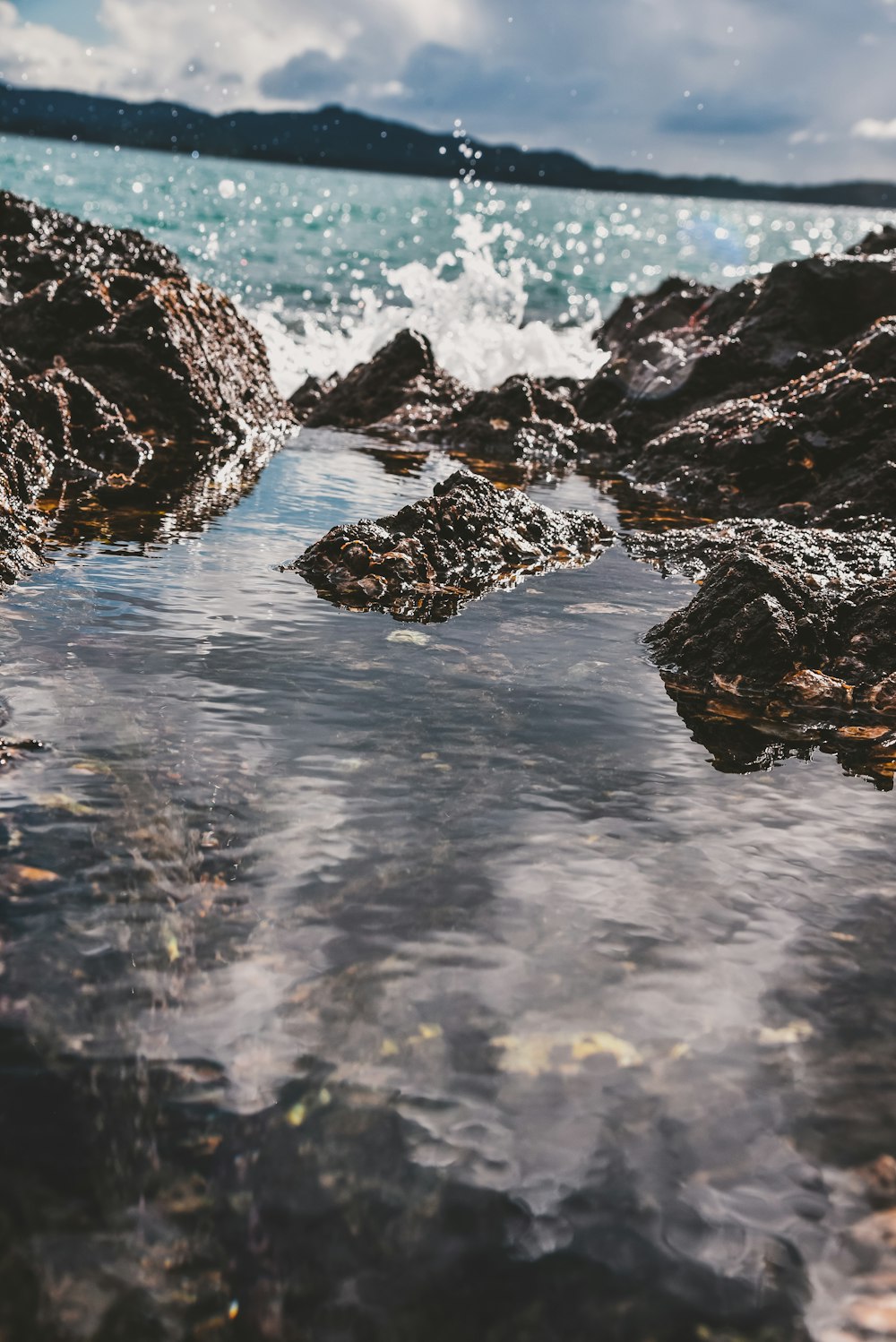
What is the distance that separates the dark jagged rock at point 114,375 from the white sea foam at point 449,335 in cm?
470

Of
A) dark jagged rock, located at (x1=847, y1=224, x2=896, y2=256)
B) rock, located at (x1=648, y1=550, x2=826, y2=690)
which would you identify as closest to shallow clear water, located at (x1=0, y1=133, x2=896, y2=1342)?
rock, located at (x1=648, y1=550, x2=826, y2=690)

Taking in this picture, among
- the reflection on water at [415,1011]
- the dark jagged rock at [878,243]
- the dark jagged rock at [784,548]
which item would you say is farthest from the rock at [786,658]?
the dark jagged rock at [878,243]

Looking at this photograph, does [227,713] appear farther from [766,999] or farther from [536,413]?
[536,413]

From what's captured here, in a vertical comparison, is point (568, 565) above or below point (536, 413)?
below

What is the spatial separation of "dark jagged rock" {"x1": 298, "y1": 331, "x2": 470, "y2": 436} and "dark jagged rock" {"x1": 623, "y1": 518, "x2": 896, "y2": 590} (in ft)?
21.3

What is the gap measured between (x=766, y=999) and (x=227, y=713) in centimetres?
278

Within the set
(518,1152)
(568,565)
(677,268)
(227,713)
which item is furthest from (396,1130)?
(677,268)

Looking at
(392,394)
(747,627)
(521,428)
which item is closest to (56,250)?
(392,394)

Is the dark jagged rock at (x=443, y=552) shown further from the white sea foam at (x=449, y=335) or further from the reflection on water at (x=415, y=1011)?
the white sea foam at (x=449, y=335)

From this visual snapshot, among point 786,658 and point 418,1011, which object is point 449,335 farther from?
point 418,1011

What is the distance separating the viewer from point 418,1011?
306 centimetres

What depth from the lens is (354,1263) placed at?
2.37 meters

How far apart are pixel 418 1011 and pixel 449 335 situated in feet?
65.2

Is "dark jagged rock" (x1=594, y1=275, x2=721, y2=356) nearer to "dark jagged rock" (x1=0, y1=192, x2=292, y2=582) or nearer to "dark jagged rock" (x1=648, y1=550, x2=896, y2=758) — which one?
"dark jagged rock" (x1=0, y1=192, x2=292, y2=582)
